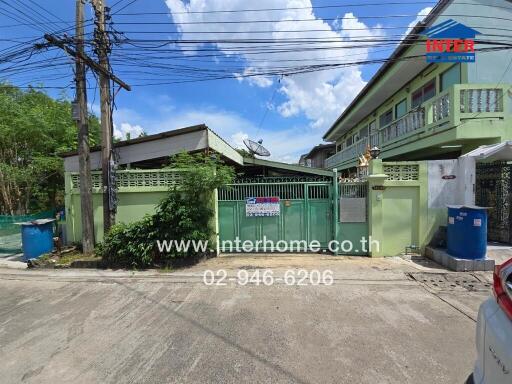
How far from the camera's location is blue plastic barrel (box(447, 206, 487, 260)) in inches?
227

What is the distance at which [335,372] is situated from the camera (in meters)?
2.80

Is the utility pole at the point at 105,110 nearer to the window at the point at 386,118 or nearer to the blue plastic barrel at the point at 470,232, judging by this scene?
the blue plastic barrel at the point at 470,232

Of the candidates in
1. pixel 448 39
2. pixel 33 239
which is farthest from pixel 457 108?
pixel 33 239

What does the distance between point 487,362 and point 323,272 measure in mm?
4584

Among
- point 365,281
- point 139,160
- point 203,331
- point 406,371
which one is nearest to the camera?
point 406,371

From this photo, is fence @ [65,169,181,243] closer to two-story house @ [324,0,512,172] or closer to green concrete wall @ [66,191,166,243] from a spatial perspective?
green concrete wall @ [66,191,166,243]

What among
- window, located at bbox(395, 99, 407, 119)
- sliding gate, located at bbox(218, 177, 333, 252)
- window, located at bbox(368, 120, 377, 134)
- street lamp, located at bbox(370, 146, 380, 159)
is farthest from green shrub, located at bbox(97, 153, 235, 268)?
window, located at bbox(368, 120, 377, 134)

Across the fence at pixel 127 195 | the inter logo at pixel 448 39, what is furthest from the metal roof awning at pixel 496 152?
the fence at pixel 127 195

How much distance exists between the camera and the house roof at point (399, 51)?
28.9 feet

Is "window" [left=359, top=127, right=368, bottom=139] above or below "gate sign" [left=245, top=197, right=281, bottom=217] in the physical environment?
above

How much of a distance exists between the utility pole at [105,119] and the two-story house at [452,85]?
7.31 metres

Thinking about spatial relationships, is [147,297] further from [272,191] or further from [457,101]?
[457,101]

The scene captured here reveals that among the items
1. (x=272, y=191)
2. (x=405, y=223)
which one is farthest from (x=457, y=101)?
(x=272, y=191)

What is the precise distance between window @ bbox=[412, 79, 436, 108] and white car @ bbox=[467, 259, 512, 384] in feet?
37.4
